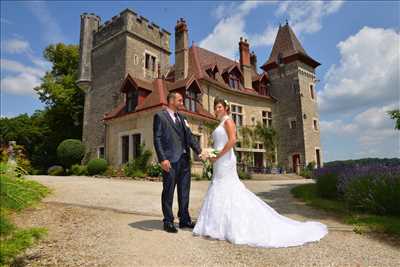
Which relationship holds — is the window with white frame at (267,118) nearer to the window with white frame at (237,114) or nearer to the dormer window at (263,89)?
the dormer window at (263,89)

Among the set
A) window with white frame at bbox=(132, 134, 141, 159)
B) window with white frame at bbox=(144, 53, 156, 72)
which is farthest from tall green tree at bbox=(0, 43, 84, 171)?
window with white frame at bbox=(132, 134, 141, 159)

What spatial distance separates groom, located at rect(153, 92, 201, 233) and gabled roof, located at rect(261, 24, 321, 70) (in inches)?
901

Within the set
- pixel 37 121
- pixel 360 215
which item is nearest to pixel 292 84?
pixel 360 215

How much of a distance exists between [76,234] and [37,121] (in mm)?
33002

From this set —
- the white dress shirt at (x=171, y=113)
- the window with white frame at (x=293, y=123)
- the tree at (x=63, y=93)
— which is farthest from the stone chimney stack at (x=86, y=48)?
the white dress shirt at (x=171, y=113)

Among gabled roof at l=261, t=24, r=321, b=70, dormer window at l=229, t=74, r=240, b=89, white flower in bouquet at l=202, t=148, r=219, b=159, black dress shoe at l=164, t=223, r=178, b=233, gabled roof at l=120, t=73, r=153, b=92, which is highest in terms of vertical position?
gabled roof at l=261, t=24, r=321, b=70

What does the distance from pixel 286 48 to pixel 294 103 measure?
5.48m

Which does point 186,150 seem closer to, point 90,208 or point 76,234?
point 76,234

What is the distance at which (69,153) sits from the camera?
873 inches

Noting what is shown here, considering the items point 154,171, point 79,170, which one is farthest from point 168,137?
Result: point 79,170

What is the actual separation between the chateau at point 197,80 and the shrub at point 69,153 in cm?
82

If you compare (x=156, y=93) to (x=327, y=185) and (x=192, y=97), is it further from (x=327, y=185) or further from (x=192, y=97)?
(x=327, y=185)

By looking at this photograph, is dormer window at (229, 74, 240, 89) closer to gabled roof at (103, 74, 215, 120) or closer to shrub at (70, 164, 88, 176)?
gabled roof at (103, 74, 215, 120)

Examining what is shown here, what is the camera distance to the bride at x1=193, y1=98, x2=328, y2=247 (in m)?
3.84
